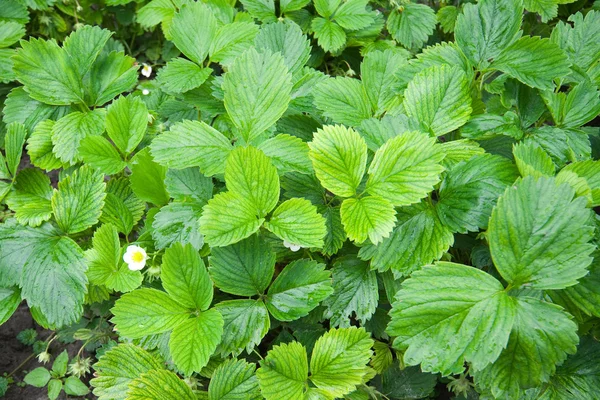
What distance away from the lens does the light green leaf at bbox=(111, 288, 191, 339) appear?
1.18 metres

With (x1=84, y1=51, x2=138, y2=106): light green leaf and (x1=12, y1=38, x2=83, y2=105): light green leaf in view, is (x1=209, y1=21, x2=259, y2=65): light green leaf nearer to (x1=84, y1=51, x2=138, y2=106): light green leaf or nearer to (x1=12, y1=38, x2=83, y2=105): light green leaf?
(x1=84, y1=51, x2=138, y2=106): light green leaf

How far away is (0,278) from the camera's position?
1494mm

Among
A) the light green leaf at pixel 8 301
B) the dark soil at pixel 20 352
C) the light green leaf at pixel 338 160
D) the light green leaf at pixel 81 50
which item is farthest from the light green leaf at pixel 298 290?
the dark soil at pixel 20 352

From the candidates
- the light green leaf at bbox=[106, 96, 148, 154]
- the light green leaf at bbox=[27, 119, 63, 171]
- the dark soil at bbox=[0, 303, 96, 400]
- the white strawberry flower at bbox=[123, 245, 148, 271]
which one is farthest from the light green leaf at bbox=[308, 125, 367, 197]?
the dark soil at bbox=[0, 303, 96, 400]

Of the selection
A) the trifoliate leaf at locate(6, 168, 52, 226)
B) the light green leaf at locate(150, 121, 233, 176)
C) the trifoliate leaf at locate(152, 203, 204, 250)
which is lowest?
the trifoliate leaf at locate(6, 168, 52, 226)

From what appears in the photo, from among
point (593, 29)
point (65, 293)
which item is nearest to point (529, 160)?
point (593, 29)

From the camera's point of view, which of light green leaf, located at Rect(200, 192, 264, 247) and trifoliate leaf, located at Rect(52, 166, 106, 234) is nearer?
light green leaf, located at Rect(200, 192, 264, 247)

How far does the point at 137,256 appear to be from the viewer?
139 centimetres

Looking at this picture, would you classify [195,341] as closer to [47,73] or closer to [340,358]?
[340,358]

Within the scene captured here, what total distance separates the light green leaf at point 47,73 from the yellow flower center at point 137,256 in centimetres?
71

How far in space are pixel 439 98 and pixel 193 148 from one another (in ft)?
2.29

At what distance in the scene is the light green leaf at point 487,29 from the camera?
4.45 ft

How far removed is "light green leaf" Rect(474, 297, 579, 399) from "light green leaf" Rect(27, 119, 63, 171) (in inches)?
62.4

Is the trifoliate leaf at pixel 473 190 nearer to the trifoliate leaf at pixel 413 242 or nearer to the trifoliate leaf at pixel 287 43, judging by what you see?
A: the trifoliate leaf at pixel 413 242
